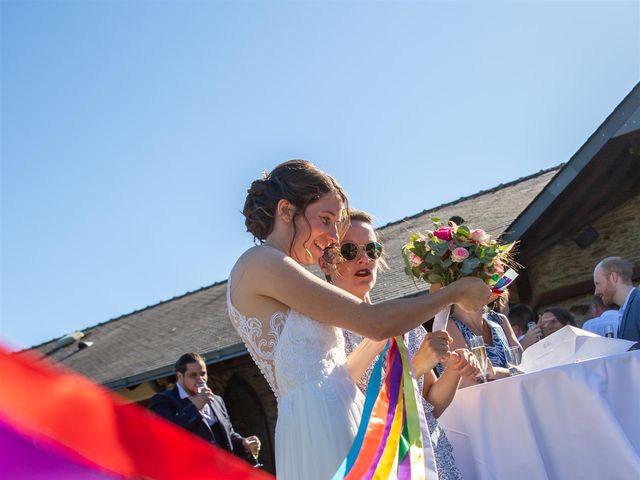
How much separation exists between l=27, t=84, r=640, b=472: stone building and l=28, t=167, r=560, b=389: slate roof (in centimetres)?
4

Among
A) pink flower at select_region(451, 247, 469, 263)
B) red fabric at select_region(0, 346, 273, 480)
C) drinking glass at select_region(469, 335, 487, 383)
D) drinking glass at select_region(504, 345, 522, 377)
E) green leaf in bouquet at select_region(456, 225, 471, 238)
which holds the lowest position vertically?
red fabric at select_region(0, 346, 273, 480)

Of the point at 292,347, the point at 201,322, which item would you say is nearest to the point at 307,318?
the point at 292,347

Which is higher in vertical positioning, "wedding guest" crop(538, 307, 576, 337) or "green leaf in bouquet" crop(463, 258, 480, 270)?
"wedding guest" crop(538, 307, 576, 337)

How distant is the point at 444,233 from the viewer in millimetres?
4016

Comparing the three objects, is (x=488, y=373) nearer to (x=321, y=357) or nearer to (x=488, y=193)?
(x=321, y=357)

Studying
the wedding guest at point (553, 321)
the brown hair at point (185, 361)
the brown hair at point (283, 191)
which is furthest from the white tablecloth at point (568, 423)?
the brown hair at point (185, 361)

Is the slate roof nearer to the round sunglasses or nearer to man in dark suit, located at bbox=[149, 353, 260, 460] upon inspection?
man in dark suit, located at bbox=[149, 353, 260, 460]

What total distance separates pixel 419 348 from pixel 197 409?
12.1ft

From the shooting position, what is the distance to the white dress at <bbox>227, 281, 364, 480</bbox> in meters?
2.55

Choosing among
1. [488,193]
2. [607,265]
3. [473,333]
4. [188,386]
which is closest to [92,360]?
[488,193]

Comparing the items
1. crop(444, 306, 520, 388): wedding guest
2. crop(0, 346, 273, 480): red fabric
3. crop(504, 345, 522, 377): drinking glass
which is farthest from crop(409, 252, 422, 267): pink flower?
crop(0, 346, 273, 480): red fabric

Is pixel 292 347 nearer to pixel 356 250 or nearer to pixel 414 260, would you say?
pixel 356 250

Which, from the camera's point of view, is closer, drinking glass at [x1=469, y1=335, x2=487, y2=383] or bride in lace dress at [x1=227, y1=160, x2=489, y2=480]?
bride in lace dress at [x1=227, y1=160, x2=489, y2=480]

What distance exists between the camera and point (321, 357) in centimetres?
272
